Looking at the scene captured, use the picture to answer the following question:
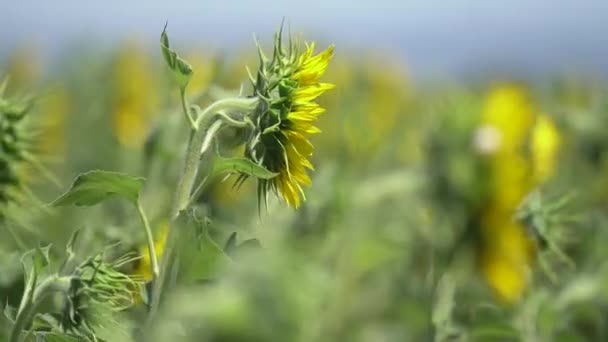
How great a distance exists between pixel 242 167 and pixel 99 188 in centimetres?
11

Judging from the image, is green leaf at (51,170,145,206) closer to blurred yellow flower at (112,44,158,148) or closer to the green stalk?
the green stalk

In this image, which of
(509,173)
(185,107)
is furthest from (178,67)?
(509,173)

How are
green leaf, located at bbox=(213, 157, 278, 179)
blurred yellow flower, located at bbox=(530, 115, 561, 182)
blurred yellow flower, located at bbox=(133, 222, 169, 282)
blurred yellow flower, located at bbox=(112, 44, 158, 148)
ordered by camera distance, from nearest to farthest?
1. green leaf, located at bbox=(213, 157, 278, 179)
2. blurred yellow flower, located at bbox=(133, 222, 169, 282)
3. blurred yellow flower, located at bbox=(530, 115, 561, 182)
4. blurred yellow flower, located at bbox=(112, 44, 158, 148)

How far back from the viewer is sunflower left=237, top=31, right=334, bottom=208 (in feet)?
2.47

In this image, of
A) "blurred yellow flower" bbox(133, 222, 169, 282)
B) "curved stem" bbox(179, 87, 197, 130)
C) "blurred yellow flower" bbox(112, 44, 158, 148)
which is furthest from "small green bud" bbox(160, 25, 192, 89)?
"blurred yellow flower" bbox(112, 44, 158, 148)

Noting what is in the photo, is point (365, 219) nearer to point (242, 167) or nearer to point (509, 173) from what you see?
point (509, 173)

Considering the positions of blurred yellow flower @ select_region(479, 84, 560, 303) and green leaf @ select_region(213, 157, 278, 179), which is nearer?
green leaf @ select_region(213, 157, 278, 179)

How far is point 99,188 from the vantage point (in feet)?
2.58

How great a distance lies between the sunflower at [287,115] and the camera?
2.47ft

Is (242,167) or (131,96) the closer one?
(242,167)

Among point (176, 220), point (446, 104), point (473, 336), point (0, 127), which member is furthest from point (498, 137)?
point (176, 220)

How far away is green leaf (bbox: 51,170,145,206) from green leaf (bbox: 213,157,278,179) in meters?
0.05

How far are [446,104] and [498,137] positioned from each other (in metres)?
0.19

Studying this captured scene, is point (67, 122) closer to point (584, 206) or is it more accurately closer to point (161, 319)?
point (584, 206)
